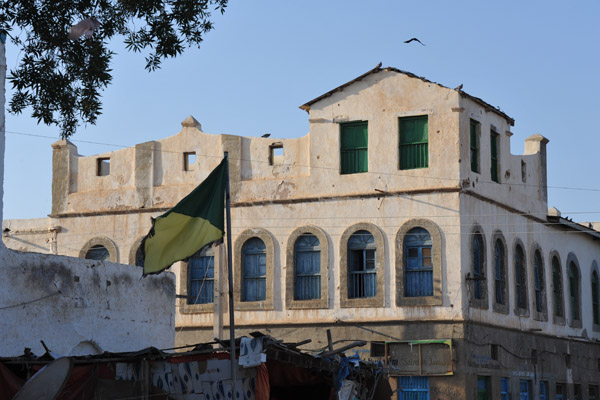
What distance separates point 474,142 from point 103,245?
11176 mm

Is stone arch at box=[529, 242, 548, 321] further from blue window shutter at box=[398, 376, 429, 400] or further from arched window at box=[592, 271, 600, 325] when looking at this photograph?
blue window shutter at box=[398, 376, 429, 400]

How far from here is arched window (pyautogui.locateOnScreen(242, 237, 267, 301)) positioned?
30.1m

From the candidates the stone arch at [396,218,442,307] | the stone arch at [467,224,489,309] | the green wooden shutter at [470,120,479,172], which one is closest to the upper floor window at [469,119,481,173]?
the green wooden shutter at [470,120,479,172]

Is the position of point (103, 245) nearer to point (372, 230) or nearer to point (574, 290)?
point (372, 230)

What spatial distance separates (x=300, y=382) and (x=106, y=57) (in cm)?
594

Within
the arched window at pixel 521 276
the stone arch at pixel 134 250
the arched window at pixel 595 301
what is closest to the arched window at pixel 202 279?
the stone arch at pixel 134 250

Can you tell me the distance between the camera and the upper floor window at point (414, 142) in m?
29.1

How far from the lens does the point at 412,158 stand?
95.7 feet

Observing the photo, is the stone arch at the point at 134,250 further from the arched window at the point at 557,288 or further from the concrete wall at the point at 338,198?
the arched window at the point at 557,288

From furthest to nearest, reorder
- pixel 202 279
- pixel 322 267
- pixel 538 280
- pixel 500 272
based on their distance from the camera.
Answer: pixel 538 280, pixel 202 279, pixel 500 272, pixel 322 267

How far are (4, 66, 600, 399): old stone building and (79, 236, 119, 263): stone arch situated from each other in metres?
0.04

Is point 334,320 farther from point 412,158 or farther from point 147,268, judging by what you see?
point 147,268

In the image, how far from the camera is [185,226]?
14.8 metres

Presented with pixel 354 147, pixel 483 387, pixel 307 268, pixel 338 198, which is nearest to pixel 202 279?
pixel 307 268
